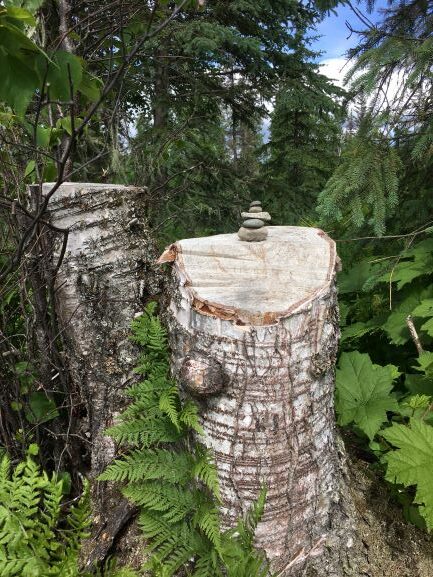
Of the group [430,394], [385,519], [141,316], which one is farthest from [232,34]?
[385,519]

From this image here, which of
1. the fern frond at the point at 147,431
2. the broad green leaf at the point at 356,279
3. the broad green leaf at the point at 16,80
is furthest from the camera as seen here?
the broad green leaf at the point at 356,279

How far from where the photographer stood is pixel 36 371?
6.99ft

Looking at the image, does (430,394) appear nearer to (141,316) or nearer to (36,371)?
(141,316)

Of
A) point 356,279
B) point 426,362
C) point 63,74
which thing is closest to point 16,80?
point 63,74

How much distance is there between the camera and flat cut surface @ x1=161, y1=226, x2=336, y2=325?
142 centimetres

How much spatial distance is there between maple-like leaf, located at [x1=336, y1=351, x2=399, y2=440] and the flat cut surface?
628 mm

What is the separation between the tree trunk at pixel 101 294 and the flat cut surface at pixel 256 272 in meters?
0.37

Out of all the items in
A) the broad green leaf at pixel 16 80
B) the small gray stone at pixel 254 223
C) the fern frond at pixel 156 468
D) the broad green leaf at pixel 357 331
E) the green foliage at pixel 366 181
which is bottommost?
the fern frond at pixel 156 468

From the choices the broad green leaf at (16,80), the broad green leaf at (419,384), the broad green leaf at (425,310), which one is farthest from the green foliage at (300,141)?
the broad green leaf at (16,80)

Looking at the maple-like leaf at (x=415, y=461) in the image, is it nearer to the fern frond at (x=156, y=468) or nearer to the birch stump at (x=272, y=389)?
the birch stump at (x=272, y=389)

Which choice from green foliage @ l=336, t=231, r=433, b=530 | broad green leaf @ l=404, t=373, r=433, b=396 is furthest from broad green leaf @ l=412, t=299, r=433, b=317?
broad green leaf @ l=404, t=373, r=433, b=396

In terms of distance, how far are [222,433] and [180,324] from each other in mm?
418

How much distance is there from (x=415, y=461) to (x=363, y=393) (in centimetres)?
46

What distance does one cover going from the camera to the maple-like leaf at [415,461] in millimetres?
1401
